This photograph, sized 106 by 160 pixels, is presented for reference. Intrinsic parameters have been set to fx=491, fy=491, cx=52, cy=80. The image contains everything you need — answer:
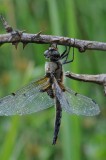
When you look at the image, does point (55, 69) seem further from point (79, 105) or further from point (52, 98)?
point (79, 105)

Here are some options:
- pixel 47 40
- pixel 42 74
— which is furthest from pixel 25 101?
pixel 42 74

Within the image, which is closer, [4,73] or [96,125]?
[96,125]

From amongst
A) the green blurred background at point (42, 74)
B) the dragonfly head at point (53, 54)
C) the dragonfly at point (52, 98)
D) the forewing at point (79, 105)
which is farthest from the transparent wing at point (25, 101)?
the green blurred background at point (42, 74)

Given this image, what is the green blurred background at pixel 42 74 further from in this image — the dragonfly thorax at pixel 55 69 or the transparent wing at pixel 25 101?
the dragonfly thorax at pixel 55 69

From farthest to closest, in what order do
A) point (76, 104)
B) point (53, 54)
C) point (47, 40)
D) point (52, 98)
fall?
point (76, 104)
point (52, 98)
point (53, 54)
point (47, 40)

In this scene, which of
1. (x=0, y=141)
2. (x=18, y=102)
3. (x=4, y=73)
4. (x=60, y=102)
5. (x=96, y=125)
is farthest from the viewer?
(x=4, y=73)

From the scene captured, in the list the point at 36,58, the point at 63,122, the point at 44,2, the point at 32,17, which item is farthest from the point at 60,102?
the point at 44,2

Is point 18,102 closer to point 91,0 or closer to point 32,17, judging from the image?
point 32,17
